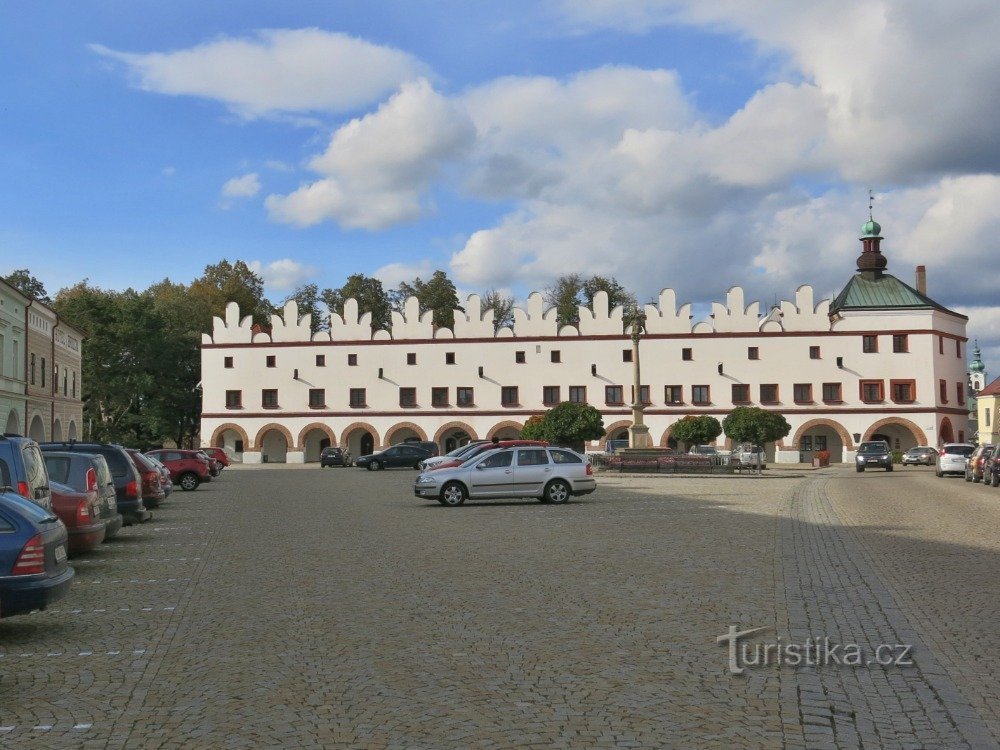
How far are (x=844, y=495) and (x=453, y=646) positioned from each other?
24785mm

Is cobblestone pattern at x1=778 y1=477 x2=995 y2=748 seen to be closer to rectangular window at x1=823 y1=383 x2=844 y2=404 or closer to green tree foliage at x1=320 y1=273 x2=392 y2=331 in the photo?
rectangular window at x1=823 y1=383 x2=844 y2=404

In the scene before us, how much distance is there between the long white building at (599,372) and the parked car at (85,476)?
61.6 metres

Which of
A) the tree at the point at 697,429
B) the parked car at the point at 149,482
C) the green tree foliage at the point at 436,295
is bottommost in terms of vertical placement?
the parked car at the point at 149,482

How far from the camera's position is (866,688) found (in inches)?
280

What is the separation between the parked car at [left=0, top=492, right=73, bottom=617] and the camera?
8.70 metres

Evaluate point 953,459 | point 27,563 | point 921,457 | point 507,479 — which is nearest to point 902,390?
point 921,457

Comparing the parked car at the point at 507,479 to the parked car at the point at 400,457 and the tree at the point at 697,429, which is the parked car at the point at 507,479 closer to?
the parked car at the point at 400,457

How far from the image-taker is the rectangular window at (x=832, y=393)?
255ft

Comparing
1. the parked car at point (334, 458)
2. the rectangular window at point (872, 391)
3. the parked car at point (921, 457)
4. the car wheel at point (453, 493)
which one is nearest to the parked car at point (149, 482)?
the car wheel at point (453, 493)

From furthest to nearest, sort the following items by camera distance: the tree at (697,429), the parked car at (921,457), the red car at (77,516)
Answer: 1. the parked car at (921,457)
2. the tree at (697,429)
3. the red car at (77,516)

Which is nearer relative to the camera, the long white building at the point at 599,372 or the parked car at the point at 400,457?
the parked car at the point at 400,457

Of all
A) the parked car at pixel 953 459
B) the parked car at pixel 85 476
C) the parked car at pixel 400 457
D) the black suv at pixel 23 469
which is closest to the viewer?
the black suv at pixel 23 469

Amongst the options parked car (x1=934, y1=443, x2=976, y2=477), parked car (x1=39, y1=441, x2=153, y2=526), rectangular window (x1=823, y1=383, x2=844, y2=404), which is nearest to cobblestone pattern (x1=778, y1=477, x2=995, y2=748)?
parked car (x1=39, y1=441, x2=153, y2=526)

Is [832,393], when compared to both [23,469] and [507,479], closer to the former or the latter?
[507,479]
